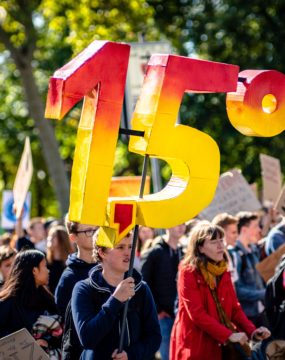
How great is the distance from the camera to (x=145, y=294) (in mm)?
6387

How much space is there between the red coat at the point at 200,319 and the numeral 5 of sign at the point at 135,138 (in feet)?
5.24

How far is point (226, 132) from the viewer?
24.3 m

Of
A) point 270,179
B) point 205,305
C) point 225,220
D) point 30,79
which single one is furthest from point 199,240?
point 30,79

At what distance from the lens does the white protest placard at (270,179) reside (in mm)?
13289

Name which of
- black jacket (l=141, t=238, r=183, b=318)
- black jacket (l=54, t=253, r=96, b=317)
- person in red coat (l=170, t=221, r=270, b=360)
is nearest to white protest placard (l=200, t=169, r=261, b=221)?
black jacket (l=141, t=238, r=183, b=318)

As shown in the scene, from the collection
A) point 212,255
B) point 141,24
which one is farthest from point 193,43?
point 212,255

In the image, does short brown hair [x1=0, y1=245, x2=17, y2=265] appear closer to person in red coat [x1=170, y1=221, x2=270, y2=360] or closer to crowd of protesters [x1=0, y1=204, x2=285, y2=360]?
crowd of protesters [x1=0, y1=204, x2=285, y2=360]

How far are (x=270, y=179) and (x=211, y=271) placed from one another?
18.7 feet

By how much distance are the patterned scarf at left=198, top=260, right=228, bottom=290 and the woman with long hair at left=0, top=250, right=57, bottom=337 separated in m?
1.25

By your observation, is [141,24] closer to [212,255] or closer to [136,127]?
[212,255]

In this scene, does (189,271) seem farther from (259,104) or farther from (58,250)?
(58,250)

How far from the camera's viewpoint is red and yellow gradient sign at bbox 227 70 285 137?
6430 mm

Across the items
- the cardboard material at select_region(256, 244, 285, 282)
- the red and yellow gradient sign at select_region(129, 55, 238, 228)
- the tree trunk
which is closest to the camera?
the red and yellow gradient sign at select_region(129, 55, 238, 228)

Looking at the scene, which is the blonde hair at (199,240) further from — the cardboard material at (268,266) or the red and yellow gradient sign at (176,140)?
the cardboard material at (268,266)
